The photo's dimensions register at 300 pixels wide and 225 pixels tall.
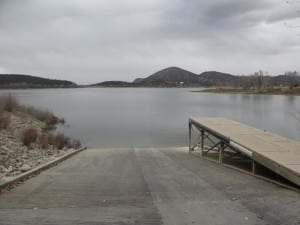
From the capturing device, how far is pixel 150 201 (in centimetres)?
612

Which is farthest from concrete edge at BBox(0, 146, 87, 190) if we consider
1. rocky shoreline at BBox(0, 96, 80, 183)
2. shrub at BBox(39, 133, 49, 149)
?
shrub at BBox(39, 133, 49, 149)

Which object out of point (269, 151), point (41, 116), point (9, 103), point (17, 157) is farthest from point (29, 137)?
point (41, 116)

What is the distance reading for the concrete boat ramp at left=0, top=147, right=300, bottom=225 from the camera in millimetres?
5129

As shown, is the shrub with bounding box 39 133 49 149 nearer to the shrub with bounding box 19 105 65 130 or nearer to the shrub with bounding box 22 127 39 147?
the shrub with bounding box 22 127 39 147

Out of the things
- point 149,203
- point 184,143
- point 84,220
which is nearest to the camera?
point 84,220

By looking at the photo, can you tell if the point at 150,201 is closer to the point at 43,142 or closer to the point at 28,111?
the point at 43,142

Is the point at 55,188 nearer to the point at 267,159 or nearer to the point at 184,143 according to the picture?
the point at 267,159

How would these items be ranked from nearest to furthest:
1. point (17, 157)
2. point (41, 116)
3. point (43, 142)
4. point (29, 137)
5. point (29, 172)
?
point (29, 172)
point (17, 157)
point (29, 137)
point (43, 142)
point (41, 116)

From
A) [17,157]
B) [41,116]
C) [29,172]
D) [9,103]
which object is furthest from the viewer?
[41,116]

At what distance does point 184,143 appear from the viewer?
24453mm

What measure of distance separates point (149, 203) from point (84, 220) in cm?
125

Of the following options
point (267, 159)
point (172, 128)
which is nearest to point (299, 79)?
point (172, 128)

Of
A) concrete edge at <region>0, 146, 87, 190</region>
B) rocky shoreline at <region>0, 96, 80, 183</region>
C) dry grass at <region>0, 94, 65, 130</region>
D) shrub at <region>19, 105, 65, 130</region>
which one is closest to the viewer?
concrete edge at <region>0, 146, 87, 190</region>

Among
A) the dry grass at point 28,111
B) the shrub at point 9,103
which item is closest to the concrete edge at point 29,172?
the shrub at point 9,103
